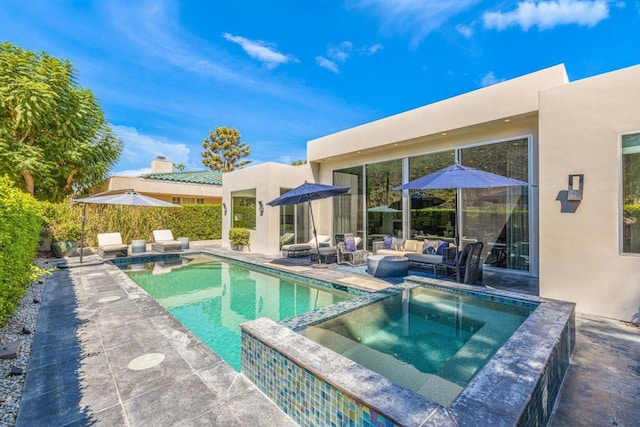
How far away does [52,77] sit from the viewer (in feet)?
42.8

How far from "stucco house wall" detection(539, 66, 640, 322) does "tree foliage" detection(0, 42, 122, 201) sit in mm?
17814

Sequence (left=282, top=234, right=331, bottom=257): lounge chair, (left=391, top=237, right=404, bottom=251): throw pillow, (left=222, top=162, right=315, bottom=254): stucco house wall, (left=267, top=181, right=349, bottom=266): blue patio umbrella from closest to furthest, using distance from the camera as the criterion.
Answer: (left=267, top=181, right=349, bottom=266): blue patio umbrella → (left=391, top=237, right=404, bottom=251): throw pillow → (left=282, top=234, right=331, bottom=257): lounge chair → (left=222, top=162, right=315, bottom=254): stucco house wall

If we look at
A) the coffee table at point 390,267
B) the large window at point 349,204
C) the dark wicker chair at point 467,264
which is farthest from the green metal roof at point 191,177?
the dark wicker chair at point 467,264

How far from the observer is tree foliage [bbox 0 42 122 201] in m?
12.1

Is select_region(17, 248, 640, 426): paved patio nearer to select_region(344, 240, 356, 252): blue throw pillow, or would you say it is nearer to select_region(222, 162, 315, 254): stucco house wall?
select_region(344, 240, 356, 252): blue throw pillow

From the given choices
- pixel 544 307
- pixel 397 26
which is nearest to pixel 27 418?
pixel 544 307

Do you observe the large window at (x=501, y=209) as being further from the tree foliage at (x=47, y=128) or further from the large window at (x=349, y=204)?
the tree foliage at (x=47, y=128)

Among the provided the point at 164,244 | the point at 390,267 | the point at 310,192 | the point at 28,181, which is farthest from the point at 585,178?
the point at 28,181

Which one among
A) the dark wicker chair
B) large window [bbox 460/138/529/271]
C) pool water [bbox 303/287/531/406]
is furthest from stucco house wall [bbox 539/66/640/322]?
large window [bbox 460/138/529/271]

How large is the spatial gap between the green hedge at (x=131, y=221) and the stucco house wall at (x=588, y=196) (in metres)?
16.2

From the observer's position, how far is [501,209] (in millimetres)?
8312

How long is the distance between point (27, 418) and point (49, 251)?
13161mm

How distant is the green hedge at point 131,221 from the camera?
40.5 feet

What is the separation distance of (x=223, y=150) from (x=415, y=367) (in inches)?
1433
